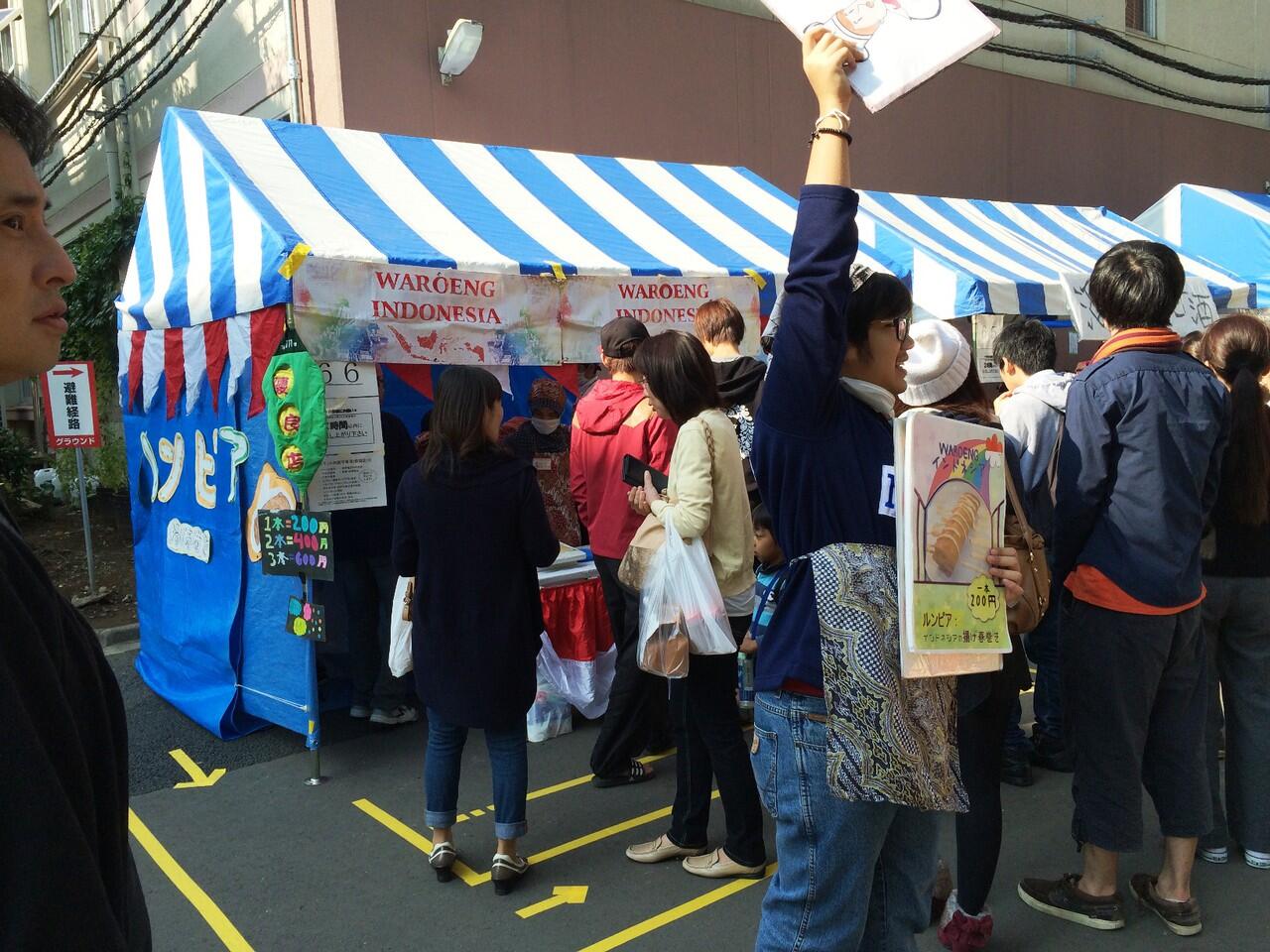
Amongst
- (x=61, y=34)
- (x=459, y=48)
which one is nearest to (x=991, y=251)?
(x=459, y=48)

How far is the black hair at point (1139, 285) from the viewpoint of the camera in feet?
8.91

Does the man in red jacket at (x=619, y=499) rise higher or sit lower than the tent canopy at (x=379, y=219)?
lower

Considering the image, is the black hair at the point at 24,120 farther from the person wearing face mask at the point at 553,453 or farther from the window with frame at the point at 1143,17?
the window with frame at the point at 1143,17

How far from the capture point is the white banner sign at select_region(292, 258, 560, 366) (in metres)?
4.29

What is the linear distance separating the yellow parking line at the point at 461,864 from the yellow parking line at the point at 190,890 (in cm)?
72

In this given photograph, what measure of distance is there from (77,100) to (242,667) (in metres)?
10.5

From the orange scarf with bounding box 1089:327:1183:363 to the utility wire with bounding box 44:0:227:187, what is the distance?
287 inches

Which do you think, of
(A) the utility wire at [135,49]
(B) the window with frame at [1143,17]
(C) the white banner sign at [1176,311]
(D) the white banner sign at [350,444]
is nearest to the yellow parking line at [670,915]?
(D) the white banner sign at [350,444]

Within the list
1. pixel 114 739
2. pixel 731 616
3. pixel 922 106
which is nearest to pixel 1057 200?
pixel 922 106

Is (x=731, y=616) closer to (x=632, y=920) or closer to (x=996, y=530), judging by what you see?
(x=632, y=920)

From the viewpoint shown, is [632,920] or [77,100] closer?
[632,920]

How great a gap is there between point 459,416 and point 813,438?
1744 mm

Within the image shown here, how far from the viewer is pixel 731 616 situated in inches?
130

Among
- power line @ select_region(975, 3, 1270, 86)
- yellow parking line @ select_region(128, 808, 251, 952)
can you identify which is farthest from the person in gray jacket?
power line @ select_region(975, 3, 1270, 86)
